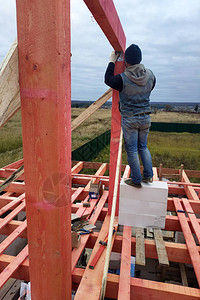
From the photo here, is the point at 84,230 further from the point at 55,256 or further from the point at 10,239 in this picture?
the point at 55,256

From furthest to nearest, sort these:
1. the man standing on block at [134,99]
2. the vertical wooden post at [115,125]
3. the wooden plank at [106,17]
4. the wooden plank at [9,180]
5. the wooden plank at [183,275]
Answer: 1. the wooden plank at [183,275]
2. the vertical wooden post at [115,125]
3. the man standing on block at [134,99]
4. the wooden plank at [106,17]
5. the wooden plank at [9,180]

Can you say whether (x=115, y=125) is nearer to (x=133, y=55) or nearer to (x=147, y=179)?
(x=147, y=179)

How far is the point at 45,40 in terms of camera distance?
1114 mm

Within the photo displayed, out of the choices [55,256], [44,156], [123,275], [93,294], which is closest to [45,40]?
[44,156]

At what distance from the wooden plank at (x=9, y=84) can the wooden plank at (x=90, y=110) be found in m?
1.38

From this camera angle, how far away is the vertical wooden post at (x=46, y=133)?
1111mm

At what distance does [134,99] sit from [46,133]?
1.83 metres

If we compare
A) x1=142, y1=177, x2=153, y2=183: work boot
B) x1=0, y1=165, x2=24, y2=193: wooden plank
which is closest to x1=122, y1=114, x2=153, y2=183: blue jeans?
x1=142, y1=177, x2=153, y2=183: work boot

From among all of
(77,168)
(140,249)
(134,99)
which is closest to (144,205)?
(140,249)

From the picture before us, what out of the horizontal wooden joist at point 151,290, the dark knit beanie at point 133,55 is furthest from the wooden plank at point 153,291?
the dark knit beanie at point 133,55

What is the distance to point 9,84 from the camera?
1.12 m

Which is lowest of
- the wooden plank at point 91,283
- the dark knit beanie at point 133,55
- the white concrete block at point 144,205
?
the wooden plank at point 91,283

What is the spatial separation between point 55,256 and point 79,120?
173 centimetres

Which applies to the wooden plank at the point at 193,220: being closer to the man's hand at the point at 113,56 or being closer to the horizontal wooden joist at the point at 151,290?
the horizontal wooden joist at the point at 151,290
